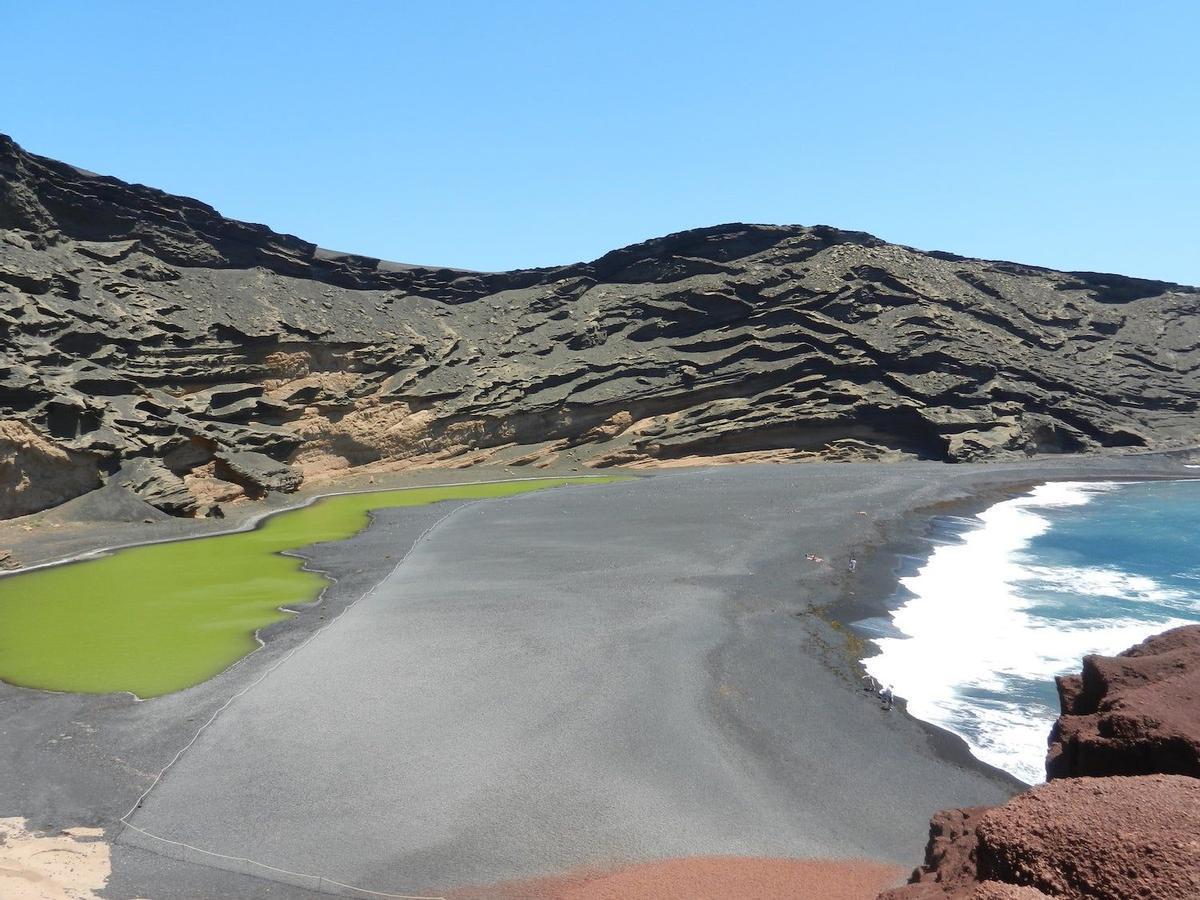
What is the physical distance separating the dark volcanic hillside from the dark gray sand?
71.2ft

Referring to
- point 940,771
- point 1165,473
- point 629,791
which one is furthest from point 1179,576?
point 1165,473

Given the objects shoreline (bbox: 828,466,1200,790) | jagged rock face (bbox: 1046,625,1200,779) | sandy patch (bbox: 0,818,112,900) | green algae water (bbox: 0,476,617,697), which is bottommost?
green algae water (bbox: 0,476,617,697)

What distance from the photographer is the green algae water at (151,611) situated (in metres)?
15.1

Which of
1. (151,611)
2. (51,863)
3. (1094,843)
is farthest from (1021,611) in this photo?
(151,611)

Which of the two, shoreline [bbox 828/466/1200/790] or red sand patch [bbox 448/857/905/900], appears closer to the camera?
red sand patch [bbox 448/857/905/900]

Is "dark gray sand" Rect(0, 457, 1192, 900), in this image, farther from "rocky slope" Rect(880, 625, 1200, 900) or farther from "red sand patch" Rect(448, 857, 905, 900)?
"rocky slope" Rect(880, 625, 1200, 900)

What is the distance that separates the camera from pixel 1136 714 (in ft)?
19.3

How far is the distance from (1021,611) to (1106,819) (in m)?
17.0

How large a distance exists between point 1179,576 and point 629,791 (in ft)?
68.5

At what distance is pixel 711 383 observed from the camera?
58.4 meters

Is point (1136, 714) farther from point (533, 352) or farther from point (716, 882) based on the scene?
A: point (533, 352)

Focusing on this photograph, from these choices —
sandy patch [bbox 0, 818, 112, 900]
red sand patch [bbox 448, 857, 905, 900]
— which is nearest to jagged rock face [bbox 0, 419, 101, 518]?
sandy patch [bbox 0, 818, 112, 900]

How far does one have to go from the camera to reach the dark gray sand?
921 cm

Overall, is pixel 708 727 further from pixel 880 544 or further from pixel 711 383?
pixel 711 383
